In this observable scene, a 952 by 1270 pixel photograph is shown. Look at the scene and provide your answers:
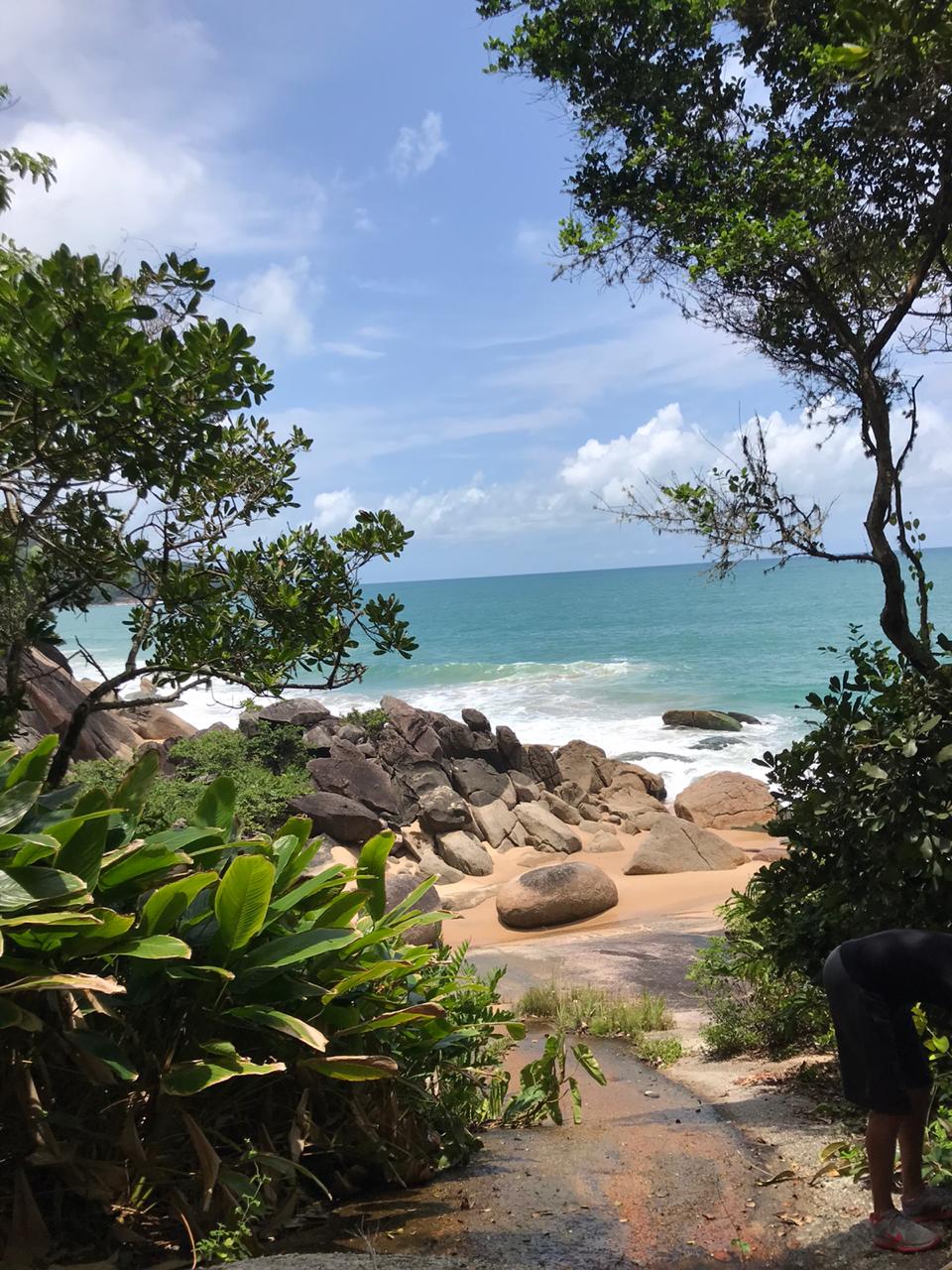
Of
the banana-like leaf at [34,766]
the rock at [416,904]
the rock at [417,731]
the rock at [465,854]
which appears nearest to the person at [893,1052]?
the banana-like leaf at [34,766]

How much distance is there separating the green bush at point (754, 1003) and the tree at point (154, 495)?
3.24 metres

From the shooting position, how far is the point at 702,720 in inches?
1422

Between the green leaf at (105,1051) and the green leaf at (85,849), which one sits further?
the green leaf at (85,849)

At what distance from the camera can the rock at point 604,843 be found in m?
19.7

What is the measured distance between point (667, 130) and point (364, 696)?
39.6 meters

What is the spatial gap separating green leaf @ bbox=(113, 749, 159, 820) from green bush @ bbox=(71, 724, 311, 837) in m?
11.1

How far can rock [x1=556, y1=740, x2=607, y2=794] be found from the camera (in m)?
24.9

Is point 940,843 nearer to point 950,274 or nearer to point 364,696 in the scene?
point 950,274

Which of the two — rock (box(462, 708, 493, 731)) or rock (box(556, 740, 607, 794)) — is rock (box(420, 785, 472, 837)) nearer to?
rock (box(462, 708, 493, 731))

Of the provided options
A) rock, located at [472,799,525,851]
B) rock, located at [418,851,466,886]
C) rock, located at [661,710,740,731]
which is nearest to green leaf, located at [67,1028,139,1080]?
rock, located at [418,851,466,886]

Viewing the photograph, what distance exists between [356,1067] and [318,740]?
18.9m

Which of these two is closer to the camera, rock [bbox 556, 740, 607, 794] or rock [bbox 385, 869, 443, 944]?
rock [bbox 385, 869, 443, 944]

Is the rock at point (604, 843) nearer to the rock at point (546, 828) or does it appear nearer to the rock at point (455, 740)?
the rock at point (546, 828)

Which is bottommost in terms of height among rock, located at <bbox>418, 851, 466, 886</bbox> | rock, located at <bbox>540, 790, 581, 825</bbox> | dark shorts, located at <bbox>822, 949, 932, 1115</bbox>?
rock, located at <bbox>418, 851, 466, 886</bbox>
